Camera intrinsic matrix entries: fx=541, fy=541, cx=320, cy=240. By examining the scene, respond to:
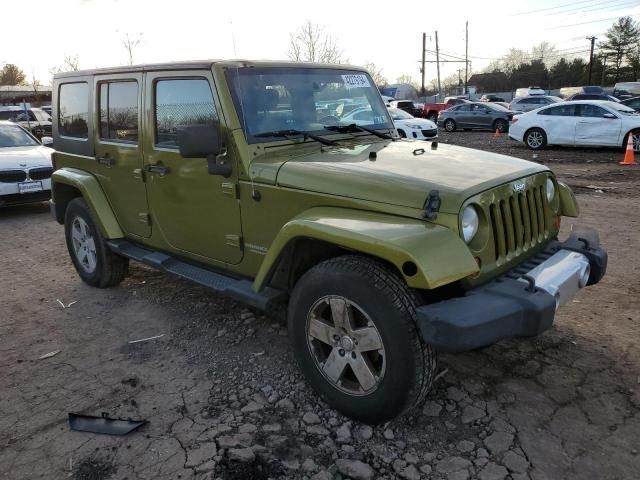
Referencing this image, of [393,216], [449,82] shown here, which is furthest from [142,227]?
[449,82]

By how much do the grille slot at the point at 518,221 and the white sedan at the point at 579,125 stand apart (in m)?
12.3

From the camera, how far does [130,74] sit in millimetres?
4234

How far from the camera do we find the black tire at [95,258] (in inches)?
197

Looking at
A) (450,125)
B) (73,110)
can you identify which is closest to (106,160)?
(73,110)

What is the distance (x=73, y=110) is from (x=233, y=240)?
256 cm

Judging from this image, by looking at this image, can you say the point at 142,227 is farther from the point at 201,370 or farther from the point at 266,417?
the point at 266,417

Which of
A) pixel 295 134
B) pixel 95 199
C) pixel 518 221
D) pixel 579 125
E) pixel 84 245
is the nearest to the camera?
pixel 518 221

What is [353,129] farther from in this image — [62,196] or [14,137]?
[14,137]

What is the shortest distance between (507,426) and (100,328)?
318cm

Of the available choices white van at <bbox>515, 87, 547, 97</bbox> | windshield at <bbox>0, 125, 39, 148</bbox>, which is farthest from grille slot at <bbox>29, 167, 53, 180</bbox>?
white van at <bbox>515, 87, 547, 97</bbox>

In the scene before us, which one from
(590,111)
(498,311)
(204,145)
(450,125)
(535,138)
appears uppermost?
(590,111)

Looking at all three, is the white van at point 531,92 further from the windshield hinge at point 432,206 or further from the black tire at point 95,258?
the windshield hinge at point 432,206

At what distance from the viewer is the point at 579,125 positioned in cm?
1440

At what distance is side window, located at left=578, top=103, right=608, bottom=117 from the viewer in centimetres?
1405
